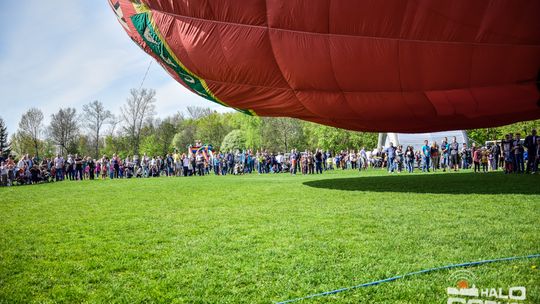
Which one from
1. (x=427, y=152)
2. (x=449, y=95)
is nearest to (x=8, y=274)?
(x=449, y=95)

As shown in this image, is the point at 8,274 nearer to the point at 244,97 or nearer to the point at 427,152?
the point at 244,97

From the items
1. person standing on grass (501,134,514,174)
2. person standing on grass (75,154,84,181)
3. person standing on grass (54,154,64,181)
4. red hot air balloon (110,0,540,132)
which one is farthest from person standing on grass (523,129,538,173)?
person standing on grass (54,154,64,181)

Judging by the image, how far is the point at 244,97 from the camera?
7.68 m

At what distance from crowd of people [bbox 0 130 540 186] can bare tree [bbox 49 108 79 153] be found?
102 feet

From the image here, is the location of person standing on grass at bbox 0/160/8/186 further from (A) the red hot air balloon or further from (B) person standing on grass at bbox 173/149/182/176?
(A) the red hot air balloon

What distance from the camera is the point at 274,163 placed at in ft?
87.0

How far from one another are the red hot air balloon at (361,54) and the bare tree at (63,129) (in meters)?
52.3

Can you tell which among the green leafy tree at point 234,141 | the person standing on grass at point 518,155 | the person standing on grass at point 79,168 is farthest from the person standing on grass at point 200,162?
the green leafy tree at point 234,141

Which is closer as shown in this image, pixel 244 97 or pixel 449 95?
pixel 449 95

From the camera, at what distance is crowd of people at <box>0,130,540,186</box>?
18.1 meters

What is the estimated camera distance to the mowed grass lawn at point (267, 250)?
3.07m

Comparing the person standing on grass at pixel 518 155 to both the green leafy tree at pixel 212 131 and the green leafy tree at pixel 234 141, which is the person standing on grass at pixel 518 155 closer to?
the green leafy tree at pixel 234 141

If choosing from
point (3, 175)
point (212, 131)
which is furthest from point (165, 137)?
point (3, 175)

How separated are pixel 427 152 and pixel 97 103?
154 feet
